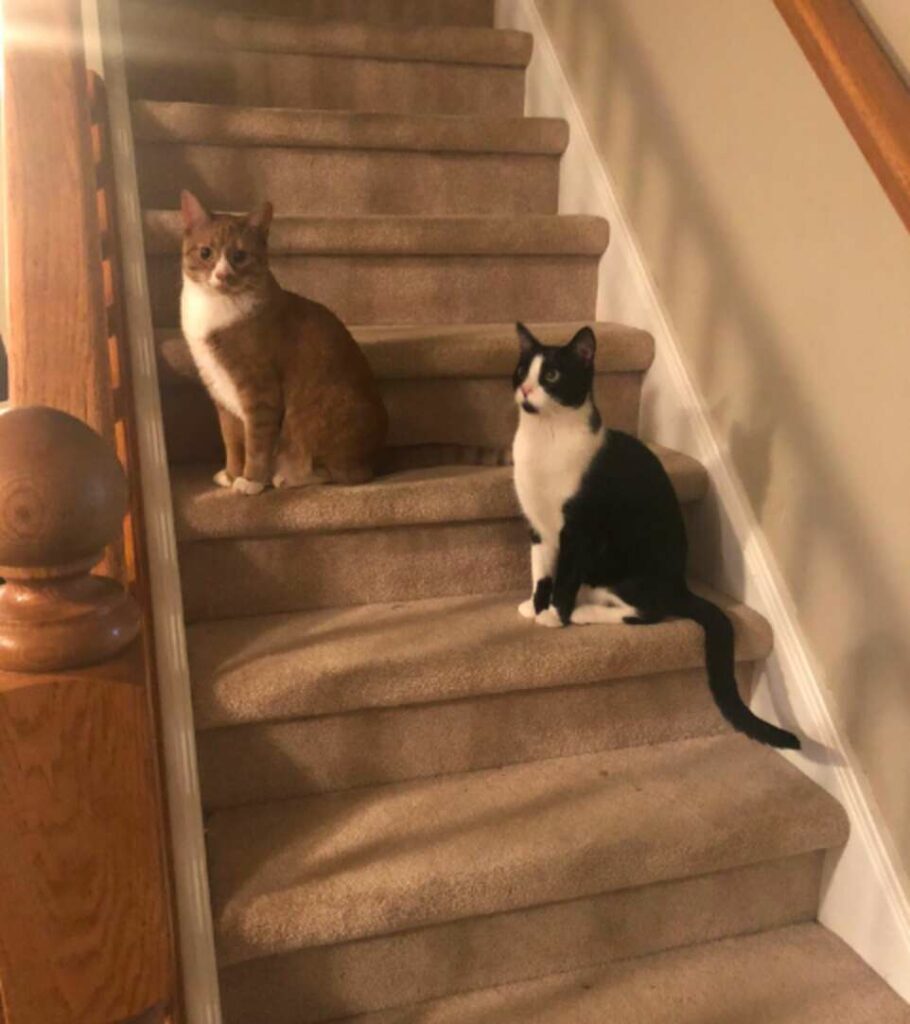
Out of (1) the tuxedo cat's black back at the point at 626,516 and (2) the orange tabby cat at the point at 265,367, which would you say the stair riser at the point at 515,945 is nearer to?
(1) the tuxedo cat's black back at the point at 626,516

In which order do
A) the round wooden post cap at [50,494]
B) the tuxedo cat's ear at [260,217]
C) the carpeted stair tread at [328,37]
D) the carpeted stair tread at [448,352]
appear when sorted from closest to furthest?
the round wooden post cap at [50,494] < the tuxedo cat's ear at [260,217] < the carpeted stair tread at [448,352] < the carpeted stair tread at [328,37]

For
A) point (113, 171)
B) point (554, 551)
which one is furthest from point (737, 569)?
point (113, 171)

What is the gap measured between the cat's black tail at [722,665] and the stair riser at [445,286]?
0.86 metres

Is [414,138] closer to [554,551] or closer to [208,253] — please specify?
[208,253]

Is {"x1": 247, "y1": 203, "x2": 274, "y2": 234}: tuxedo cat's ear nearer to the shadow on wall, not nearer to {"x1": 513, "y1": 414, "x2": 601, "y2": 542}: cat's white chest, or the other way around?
{"x1": 513, "y1": 414, "x2": 601, "y2": 542}: cat's white chest

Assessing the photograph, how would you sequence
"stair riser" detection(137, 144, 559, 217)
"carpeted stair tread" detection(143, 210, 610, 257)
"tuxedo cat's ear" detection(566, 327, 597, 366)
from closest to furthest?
"tuxedo cat's ear" detection(566, 327, 597, 366) < "carpeted stair tread" detection(143, 210, 610, 257) < "stair riser" detection(137, 144, 559, 217)

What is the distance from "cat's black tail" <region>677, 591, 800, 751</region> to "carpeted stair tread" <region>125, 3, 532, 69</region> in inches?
64.6

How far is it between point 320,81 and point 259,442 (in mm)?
1214

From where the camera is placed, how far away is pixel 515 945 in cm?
128

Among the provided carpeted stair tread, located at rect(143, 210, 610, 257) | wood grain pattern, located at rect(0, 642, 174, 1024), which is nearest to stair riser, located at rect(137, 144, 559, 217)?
carpeted stair tread, located at rect(143, 210, 610, 257)

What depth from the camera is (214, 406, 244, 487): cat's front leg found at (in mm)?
1598

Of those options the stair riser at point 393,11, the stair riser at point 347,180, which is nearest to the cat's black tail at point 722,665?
the stair riser at point 347,180

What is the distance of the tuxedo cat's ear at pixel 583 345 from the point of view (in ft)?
4.74

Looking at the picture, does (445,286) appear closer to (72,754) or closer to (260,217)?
(260,217)
